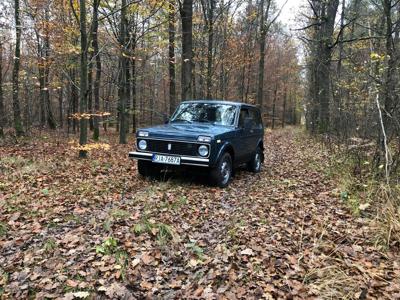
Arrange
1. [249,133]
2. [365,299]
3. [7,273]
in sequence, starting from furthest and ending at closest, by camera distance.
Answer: [249,133] < [7,273] < [365,299]

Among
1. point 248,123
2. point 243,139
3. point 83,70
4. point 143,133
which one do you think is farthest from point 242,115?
point 83,70

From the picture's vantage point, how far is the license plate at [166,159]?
7352 millimetres

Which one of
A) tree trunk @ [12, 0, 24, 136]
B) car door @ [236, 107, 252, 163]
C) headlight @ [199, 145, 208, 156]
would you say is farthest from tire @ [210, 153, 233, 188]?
tree trunk @ [12, 0, 24, 136]

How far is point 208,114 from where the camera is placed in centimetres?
872

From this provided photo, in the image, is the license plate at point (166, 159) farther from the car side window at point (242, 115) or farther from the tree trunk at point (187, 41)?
the tree trunk at point (187, 41)

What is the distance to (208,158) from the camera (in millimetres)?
7230

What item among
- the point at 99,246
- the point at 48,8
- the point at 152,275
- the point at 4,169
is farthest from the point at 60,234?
the point at 48,8

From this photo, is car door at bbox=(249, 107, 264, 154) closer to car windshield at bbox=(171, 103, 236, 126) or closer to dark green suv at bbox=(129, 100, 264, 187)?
dark green suv at bbox=(129, 100, 264, 187)

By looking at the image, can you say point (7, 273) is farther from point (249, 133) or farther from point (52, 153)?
point (52, 153)

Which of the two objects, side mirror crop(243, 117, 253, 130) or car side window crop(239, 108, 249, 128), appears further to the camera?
side mirror crop(243, 117, 253, 130)

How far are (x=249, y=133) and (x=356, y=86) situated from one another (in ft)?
11.9

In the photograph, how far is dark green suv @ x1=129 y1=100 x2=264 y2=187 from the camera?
24.0 ft

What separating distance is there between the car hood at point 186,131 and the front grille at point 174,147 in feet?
0.41

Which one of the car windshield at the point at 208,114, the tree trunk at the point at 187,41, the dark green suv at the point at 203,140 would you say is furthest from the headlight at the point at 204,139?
the tree trunk at the point at 187,41
